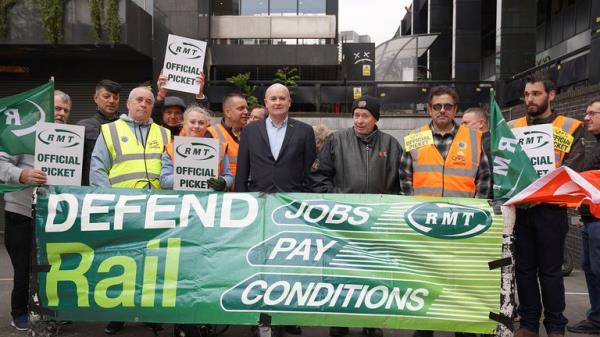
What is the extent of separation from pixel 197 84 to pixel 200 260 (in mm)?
2570

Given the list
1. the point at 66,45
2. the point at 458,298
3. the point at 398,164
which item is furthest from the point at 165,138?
the point at 66,45

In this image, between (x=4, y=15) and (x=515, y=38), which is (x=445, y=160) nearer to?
(x=4, y=15)

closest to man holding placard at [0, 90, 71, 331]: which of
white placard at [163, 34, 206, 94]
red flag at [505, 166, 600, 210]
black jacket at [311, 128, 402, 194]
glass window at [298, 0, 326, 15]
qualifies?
white placard at [163, 34, 206, 94]

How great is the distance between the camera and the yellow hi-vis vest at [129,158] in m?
4.82

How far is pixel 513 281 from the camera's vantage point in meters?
4.36

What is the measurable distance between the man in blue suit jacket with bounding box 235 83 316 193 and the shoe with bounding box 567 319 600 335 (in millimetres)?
3085

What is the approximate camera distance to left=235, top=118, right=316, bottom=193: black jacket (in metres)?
4.95

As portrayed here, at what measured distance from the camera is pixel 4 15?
38.7 ft

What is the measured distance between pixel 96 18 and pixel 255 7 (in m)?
12.2

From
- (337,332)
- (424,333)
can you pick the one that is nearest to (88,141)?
(337,332)

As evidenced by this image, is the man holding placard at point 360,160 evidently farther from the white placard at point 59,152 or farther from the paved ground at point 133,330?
the white placard at point 59,152

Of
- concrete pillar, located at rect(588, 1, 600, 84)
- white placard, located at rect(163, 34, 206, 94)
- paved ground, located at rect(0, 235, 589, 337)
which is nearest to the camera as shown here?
paved ground, located at rect(0, 235, 589, 337)

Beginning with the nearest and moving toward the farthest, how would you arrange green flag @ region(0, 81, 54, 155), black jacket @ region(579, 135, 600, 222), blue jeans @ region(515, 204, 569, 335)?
blue jeans @ region(515, 204, 569, 335)
green flag @ region(0, 81, 54, 155)
black jacket @ region(579, 135, 600, 222)

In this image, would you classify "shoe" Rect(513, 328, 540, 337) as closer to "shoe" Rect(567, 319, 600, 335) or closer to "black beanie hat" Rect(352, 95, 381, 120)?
"shoe" Rect(567, 319, 600, 335)
